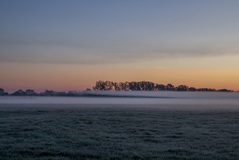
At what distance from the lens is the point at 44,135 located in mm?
15305

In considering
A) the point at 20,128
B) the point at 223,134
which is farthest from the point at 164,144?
the point at 20,128

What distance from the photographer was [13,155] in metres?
11.0

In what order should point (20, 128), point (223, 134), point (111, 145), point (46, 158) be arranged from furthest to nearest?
point (20, 128) < point (223, 134) < point (111, 145) < point (46, 158)

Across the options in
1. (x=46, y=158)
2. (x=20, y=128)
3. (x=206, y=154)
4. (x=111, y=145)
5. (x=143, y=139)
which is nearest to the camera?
(x=46, y=158)

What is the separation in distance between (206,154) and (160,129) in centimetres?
659

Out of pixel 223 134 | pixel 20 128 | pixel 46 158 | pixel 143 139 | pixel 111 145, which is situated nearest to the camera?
pixel 46 158

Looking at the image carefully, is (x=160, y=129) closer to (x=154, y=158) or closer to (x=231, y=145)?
(x=231, y=145)

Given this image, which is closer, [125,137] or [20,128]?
[125,137]

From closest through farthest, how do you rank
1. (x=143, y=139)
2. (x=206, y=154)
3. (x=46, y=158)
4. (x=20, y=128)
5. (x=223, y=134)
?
(x=46, y=158)
(x=206, y=154)
(x=143, y=139)
(x=223, y=134)
(x=20, y=128)

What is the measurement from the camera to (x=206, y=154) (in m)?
11.4

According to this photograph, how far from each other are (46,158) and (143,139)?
16.7 feet

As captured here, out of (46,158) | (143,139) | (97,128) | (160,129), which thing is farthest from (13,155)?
(160,129)

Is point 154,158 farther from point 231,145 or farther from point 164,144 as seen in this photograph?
point 231,145

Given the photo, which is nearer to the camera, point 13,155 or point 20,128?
point 13,155
